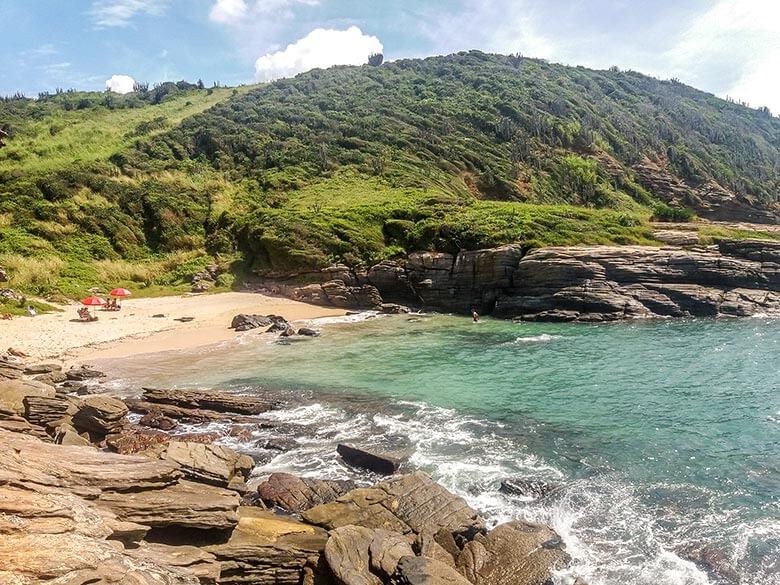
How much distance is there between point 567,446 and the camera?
16.0 m

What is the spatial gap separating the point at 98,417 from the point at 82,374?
927 centimetres

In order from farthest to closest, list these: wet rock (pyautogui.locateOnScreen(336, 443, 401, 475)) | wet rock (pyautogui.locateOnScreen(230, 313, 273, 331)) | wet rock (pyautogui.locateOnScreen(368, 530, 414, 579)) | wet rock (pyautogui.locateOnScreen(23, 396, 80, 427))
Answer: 1. wet rock (pyautogui.locateOnScreen(230, 313, 273, 331))
2. wet rock (pyautogui.locateOnScreen(23, 396, 80, 427))
3. wet rock (pyautogui.locateOnScreen(336, 443, 401, 475))
4. wet rock (pyautogui.locateOnScreen(368, 530, 414, 579))

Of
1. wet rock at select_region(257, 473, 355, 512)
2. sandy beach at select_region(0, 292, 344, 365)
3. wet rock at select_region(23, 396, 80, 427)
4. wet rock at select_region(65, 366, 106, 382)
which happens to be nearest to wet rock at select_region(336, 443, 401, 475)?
wet rock at select_region(257, 473, 355, 512)

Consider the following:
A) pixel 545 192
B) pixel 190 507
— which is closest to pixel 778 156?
pixel 545 192

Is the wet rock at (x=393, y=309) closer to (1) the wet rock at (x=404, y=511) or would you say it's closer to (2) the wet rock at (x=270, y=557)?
(1) the wet rock at (x=404, y=511)

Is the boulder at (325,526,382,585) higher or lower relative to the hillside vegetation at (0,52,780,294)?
lower

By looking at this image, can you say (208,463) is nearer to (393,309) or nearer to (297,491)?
(297,491)

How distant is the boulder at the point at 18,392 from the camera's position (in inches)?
608

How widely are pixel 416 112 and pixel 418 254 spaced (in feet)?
191

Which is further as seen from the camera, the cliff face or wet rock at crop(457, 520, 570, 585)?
the cliff face

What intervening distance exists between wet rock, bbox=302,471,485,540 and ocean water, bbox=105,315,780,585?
110cm

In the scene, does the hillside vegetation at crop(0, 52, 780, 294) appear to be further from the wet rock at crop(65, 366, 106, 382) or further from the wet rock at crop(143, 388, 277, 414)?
the wet rock at crop(143, 388, 277, 414)

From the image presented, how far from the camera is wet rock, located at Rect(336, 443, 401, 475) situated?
1456cm

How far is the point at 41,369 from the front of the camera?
24.4m
